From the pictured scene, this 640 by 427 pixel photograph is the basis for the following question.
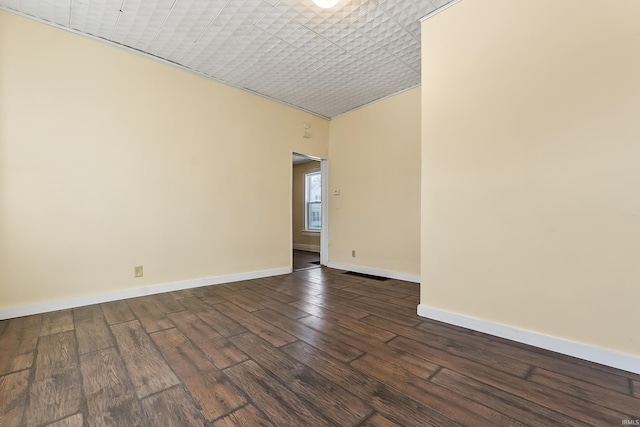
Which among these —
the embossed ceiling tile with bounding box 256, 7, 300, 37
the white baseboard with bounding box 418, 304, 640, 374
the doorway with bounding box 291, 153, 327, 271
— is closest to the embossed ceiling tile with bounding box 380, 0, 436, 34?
the embossed ceiling tile with bounding box 256, 7, 300, 37

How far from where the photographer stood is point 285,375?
150cm

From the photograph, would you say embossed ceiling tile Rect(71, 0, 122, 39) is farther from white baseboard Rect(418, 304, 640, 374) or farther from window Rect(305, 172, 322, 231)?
window Rect(305, 172, 322, 231)

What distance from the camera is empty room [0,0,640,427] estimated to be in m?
1.40

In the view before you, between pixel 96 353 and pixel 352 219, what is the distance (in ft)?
11.7

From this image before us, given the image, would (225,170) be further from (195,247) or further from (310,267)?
(310,267)

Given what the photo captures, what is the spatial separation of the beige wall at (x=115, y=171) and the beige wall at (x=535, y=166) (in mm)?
2536

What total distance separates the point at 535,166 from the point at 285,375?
7.15 feet

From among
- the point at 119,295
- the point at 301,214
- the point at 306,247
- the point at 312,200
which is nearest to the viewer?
the point at 119,295

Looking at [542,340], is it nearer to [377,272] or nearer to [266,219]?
[377,272]

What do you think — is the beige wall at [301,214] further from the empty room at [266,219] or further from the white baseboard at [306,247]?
the empty room at [266,219]

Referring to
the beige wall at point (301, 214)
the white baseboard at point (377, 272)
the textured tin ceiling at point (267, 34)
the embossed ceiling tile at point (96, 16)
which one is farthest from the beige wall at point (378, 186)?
the embossed ceiling tile at point (96, 16)

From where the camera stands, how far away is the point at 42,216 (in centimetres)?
243

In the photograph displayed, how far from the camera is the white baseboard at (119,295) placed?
91.9 inches

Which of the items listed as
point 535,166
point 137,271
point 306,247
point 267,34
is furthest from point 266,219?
point 306,247
